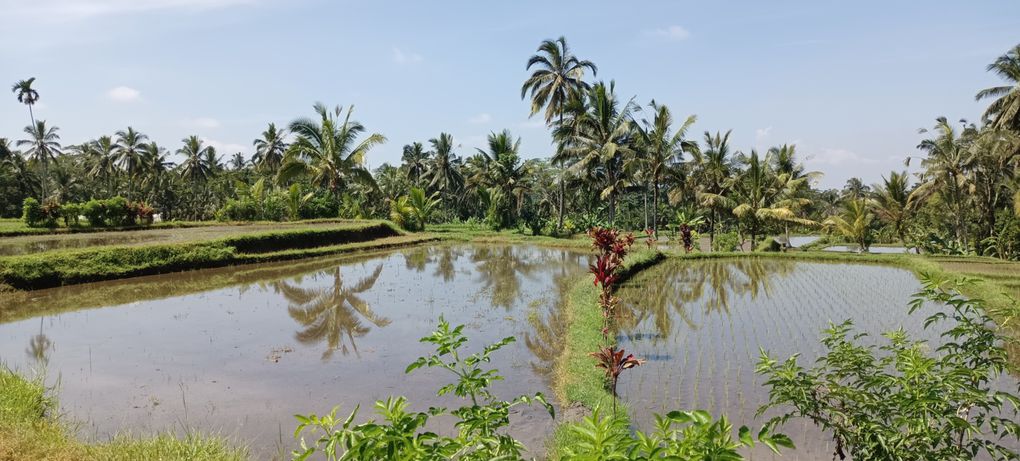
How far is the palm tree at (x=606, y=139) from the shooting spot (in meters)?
25.5

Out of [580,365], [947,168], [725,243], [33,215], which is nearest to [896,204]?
[947,168]

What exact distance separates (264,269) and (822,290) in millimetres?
15363

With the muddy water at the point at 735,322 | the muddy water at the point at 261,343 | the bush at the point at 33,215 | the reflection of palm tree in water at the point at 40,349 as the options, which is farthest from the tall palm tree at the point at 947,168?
the bush at the point at 33,215

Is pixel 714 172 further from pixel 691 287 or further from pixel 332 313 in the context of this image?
pixel 332 313

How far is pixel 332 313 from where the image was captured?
11.3m

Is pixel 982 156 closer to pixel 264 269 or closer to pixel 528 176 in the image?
pixel 528 176

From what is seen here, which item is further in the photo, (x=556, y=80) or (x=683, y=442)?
(x=556, y=80)

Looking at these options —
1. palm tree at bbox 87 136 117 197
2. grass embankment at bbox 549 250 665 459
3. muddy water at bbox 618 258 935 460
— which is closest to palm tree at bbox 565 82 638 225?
muddy water at bbox 618 258 935 460

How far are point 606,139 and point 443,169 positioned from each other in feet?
53.5

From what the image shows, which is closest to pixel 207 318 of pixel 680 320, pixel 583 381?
pixel 583 381

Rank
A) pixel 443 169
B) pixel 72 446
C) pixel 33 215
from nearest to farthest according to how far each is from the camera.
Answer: pixel 72 446 < pixel 33 215 < pixel 443 169

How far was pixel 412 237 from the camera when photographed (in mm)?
26797

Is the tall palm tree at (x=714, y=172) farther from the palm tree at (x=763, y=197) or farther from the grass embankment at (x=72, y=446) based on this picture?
the grass embankment at (x=72, y=446)

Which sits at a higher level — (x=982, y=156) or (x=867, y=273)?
(x=982, y=156)
